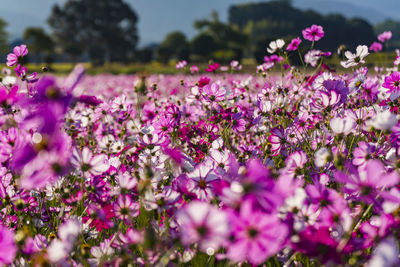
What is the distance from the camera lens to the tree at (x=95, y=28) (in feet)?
141

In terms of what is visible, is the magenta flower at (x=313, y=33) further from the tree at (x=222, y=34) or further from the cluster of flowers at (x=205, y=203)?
the tree at (x=222, y=34)

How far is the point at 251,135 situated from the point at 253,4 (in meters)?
100

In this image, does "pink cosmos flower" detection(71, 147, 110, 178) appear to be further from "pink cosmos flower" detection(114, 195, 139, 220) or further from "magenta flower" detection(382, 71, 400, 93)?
"magenta flower" detection(382, 71, 400, 93)

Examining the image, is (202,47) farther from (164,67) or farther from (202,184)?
(202,184)

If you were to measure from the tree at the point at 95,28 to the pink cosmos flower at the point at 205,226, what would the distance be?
146 ft

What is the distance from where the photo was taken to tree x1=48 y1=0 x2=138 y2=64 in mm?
43000

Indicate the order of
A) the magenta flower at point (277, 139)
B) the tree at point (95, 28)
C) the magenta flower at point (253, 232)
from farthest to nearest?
the tree at point (95, 28), the magenta flower at point (277, 139), the magenta flower at point (253, 232)

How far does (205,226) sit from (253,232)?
0.28 ft

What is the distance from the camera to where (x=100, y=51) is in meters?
45.4

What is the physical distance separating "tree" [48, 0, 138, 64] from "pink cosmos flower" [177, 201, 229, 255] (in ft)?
146

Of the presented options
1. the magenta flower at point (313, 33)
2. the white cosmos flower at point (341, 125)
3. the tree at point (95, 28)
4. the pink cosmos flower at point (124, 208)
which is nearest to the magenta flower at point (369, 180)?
the white cosmos flower at point (341, 125)

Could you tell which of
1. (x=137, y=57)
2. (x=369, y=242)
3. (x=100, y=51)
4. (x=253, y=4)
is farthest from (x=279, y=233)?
(x=253, y=4)

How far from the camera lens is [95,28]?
Result: 4350cm

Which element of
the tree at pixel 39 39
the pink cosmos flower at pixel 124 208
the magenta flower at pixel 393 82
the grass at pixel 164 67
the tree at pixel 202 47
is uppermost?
the magenta flower at pixel 393 82
